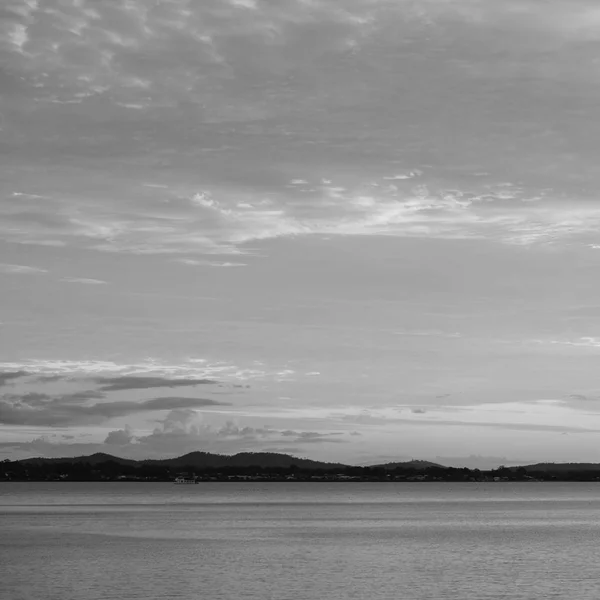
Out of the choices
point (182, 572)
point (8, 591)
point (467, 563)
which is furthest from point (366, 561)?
point (8, 591)

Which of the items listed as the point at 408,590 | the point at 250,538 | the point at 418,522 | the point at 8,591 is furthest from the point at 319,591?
the point at 418,522

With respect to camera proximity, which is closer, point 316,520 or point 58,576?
point 58,576

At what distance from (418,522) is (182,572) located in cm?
8407

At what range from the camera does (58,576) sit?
6788 centimetres

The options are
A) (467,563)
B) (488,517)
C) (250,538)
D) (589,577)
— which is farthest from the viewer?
(488,517)

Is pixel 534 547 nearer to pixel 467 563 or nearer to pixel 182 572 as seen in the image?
pixel 467 563

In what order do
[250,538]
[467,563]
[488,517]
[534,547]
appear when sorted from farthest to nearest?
1. [488,517]
2. [250,538]
3. [534,547]
4. [467,563]

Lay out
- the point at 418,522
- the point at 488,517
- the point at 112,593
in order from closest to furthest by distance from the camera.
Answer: the point at 112,593 < the point at 418,522 < the point at 488,517

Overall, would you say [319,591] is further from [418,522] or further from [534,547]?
[418,522]

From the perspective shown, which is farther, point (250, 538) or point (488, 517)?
point (488, 517)

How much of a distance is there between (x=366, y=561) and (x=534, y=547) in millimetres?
22879

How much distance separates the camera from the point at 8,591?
60062 mm

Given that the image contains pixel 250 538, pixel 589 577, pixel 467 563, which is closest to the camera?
pixel 589 577

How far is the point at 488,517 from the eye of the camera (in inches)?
6688
